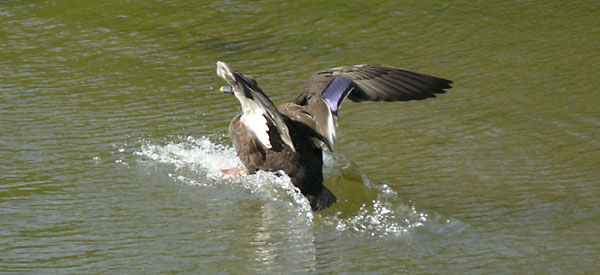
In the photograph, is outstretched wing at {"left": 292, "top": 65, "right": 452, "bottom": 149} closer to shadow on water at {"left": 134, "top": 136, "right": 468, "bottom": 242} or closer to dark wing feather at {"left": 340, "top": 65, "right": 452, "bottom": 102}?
dark wing feather at {"left": 340, "top": 65, "right": 452, "bottom": 102}

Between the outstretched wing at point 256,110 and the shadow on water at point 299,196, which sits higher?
the outstretched wing at point 256,110

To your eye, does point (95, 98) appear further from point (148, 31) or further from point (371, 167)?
point (371, 167)

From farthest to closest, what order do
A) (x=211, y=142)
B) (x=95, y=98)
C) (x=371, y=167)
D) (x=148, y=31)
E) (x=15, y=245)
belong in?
(x=148, y=31), (x=95, y=98), (x=211, y=142), (x=371, y=167), (x=15, y=245)

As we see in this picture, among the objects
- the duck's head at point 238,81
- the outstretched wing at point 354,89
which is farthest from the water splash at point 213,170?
the duck's head at point 238,81

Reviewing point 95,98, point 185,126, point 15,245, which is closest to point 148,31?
point 95,98

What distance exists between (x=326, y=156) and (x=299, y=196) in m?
0.83

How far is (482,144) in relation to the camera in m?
6.81

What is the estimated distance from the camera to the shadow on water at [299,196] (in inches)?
219

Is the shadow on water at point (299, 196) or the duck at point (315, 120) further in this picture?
the duck at point (315, 120)

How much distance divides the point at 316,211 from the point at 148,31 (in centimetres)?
444

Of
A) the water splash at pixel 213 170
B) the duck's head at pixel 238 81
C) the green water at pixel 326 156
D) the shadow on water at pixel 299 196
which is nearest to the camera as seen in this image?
the duck's head at pixel 238 81

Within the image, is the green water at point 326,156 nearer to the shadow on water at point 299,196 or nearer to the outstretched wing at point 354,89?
the shadow on water at point 299,196

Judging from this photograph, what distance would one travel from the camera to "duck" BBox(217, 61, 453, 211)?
5.68 meters

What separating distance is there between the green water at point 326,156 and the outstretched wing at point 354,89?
68 cm
